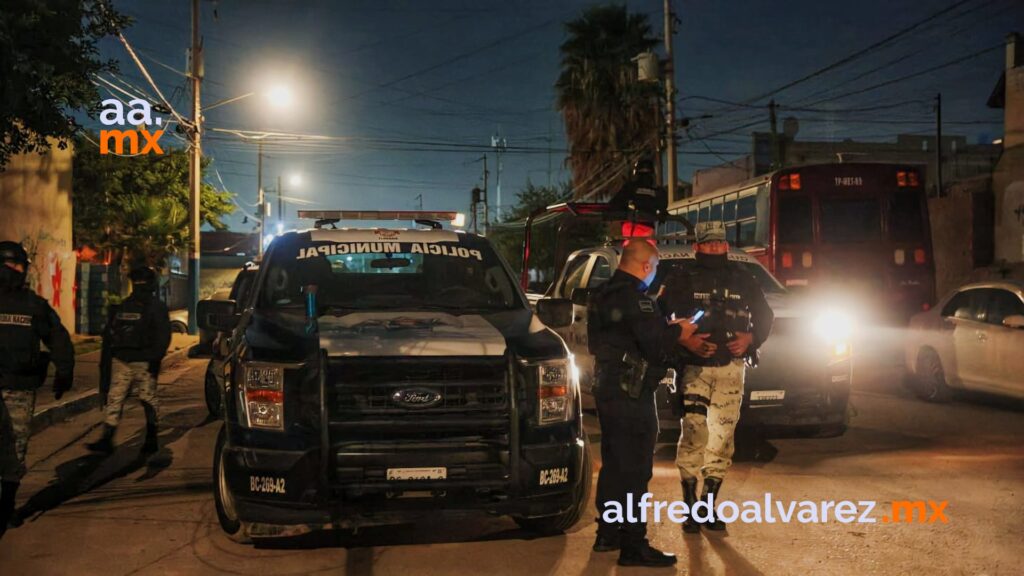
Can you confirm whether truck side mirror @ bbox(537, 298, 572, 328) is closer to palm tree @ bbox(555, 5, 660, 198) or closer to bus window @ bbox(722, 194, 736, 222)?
bus window @ bbox(722, 194, 736, 222)

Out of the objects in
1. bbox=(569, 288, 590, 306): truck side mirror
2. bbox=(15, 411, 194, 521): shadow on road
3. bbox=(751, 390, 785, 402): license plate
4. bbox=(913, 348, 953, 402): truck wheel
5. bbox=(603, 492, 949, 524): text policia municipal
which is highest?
bbox=(569, 288, 590, 306): truck side mirror

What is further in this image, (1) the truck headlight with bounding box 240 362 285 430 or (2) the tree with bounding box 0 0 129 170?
(2) the tree with bounding box 0 0 129 170

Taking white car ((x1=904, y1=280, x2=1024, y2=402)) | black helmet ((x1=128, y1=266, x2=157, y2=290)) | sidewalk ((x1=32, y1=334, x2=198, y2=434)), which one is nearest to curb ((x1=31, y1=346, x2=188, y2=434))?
sidewalk ((x1=32, y1=334, x2=198, y2=434))

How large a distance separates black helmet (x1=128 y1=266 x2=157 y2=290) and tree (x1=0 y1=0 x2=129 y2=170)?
83.1 inches

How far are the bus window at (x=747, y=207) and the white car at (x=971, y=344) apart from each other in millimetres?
5245

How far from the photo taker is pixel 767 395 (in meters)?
8.59

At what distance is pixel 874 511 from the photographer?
6.67 meters

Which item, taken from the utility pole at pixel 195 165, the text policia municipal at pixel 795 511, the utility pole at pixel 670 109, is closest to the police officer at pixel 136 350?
the text policia municipal at pixel 795 511

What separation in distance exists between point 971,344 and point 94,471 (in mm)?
9356

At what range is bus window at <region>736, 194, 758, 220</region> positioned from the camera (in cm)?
1798

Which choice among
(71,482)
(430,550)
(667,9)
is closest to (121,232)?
(667,9)

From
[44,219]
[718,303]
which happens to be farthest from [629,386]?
[44,219]

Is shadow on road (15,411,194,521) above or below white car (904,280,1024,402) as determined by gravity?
below

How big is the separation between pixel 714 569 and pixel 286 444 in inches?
93.2
